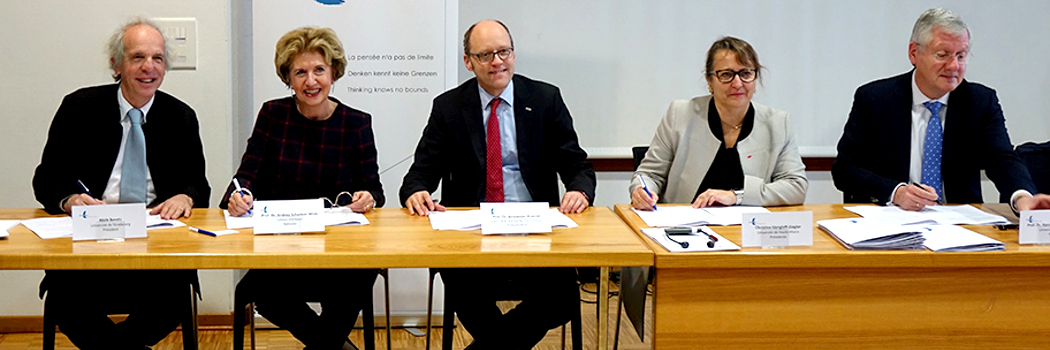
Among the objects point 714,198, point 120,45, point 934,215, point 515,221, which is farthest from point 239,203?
point 934,215

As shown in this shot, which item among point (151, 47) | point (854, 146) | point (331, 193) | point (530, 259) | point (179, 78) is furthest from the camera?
point (179, 78)

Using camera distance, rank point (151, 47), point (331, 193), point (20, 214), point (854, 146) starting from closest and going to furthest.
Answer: point (20, 214) < point (151, 47) < point (331, 193) < point (854, 146)

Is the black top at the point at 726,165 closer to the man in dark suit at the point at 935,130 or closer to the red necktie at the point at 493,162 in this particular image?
the man in dark suit at the point at 935,130

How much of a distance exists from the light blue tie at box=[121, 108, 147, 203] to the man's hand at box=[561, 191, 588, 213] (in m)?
1.25

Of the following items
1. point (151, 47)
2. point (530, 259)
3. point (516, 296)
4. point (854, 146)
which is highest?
point (151, 47)

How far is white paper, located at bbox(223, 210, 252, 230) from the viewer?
2.21 metres

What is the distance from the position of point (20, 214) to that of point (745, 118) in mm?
2173

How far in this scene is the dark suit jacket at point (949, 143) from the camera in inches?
109

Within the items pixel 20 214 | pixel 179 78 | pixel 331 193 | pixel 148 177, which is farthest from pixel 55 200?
pixel 179 78

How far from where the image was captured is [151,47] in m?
2.52

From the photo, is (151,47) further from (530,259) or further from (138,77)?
(530,259)

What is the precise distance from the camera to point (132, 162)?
8.33 feet

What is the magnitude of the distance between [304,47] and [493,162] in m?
0.70

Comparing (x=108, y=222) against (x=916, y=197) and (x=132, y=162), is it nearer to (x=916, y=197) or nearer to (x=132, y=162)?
(x=132, y=162)
